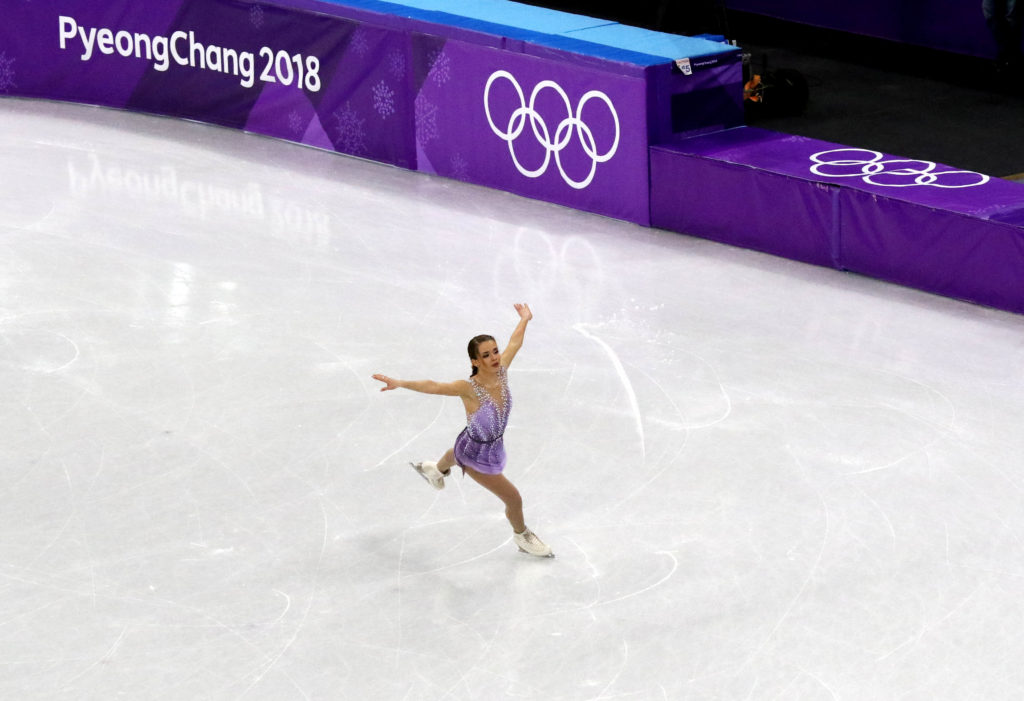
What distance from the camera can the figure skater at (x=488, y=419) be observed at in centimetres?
806

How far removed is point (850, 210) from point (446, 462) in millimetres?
5338

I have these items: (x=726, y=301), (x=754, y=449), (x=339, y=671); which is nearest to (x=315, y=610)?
(x=339, y=671)

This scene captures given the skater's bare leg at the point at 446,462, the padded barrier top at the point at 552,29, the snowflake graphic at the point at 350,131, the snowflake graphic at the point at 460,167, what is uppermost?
the padded barrier top at the point at 552,29

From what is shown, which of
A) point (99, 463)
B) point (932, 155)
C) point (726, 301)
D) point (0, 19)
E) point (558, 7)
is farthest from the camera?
point (558, 7)

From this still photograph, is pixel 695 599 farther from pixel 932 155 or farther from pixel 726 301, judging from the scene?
pixel 932 155

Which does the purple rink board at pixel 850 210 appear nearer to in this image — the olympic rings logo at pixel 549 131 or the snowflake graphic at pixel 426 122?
the olympic rings logo at pixel 549 131

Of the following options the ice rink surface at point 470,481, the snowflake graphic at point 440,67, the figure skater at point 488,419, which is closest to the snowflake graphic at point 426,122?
the snowflake graphic at point 440,67

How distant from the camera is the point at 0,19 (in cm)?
1778

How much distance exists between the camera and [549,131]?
14398 mm

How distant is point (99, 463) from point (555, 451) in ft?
9.66

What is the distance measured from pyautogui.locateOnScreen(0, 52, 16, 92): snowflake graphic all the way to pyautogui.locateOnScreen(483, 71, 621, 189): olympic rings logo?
6562 millimetres

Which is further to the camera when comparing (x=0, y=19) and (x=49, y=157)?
(x=0, y=19)

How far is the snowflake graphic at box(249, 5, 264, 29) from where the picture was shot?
1619 cm

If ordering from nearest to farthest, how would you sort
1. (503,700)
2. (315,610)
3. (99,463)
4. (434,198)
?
1. (503,700)
2. (315,610)
3. (99,463)
4. (434,198)
